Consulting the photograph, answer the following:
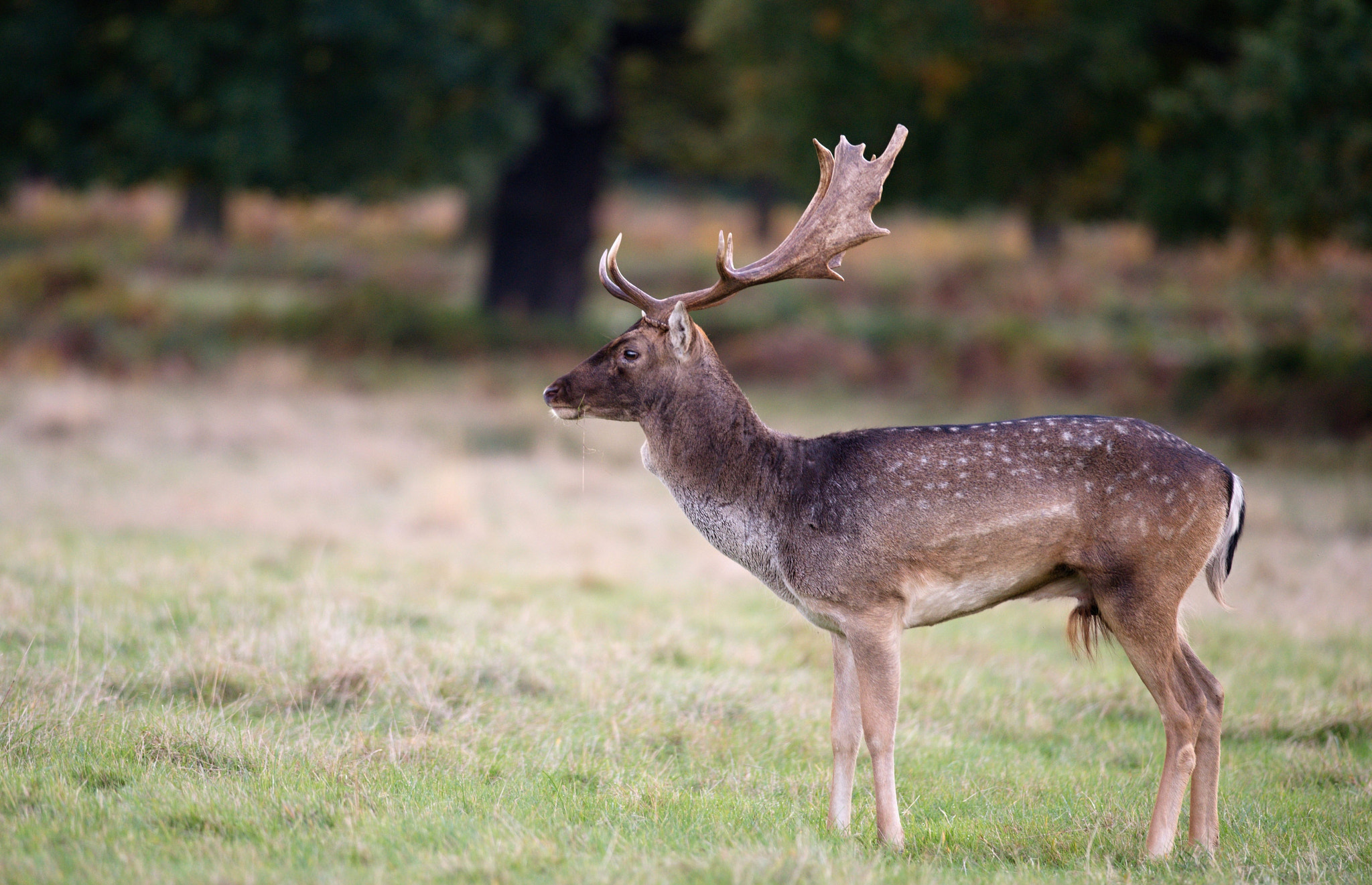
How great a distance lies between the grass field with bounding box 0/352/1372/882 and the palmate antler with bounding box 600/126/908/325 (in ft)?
A: 6.83

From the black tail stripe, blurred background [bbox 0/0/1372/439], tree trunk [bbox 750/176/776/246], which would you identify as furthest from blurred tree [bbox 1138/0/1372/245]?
tree trunk [bbox 750/176/776/246]

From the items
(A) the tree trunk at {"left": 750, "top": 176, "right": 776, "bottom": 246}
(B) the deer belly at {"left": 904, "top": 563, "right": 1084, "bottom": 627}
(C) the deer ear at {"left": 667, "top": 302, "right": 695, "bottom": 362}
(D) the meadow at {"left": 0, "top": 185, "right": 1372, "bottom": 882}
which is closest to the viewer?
(D) the meadow at {"left": 0, "top": 185, "right": 1372, "bottom": 882}

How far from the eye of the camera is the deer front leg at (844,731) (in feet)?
16.7

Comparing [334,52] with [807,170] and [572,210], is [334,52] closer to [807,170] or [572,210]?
[572,210]

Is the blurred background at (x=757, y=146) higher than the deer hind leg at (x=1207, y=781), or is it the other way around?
the blurred background at (x=757, y=146)

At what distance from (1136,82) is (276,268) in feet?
66.6

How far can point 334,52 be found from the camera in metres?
16.9

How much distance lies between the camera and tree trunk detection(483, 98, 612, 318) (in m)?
20.7

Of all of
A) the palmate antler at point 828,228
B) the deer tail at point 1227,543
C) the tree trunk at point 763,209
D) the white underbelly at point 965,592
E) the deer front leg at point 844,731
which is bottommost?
the deer front leg at point 844,731

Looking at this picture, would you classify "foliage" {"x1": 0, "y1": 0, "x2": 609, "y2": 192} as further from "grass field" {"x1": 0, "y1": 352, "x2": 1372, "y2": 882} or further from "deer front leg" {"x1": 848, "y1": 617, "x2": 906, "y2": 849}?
"deer front leg" {"x1": 848, "y1": 617, "x2": 906, "y2": 849}

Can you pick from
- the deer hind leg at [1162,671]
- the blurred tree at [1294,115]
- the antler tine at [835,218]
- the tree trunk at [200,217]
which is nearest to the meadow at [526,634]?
the deer hind leg at [1162,671]

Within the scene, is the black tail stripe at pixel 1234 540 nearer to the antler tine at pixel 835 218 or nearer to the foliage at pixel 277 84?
the antler tine at pixel 835 218

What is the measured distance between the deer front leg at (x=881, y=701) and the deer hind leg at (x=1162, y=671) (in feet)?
2.83

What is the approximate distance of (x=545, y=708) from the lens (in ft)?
20.3
